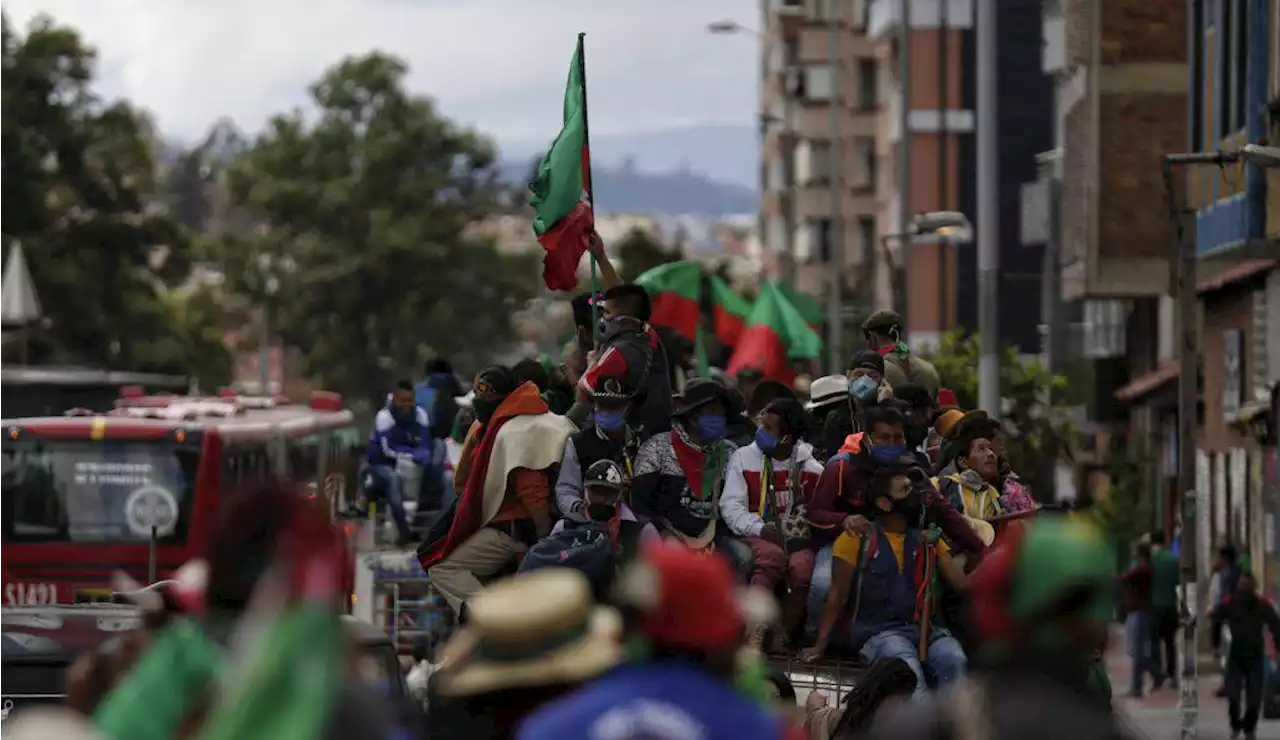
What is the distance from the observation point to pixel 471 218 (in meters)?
111

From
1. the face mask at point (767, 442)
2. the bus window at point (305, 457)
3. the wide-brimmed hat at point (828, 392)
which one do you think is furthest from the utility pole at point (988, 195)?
the face mask at point (767, 442)

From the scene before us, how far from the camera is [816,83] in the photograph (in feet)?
307

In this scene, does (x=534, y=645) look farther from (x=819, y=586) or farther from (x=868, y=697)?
(x=819, y=586)

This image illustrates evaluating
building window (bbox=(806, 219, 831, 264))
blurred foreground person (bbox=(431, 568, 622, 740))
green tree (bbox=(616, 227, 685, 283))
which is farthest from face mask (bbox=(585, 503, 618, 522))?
building window (bbox=(806, 219, 831, 264))

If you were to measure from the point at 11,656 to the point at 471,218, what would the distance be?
96138mm

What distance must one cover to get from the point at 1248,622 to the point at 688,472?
15916 millimetres

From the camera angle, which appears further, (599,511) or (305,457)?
(305,457)

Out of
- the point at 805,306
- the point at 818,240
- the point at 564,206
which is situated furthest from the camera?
the point at 818,240

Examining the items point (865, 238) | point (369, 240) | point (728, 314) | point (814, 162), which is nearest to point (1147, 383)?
point (728, 314)

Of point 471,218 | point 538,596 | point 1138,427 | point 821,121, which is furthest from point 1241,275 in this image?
point 471,218

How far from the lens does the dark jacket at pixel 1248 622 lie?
95.3 ft

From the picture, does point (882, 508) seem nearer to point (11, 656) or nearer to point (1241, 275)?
point (11, 656)

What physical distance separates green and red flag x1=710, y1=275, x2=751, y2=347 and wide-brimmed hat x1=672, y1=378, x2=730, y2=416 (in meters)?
17.0

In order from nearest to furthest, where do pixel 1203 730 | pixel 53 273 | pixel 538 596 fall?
pixel 538 596
pixel 1203 730
pixel 53 273
